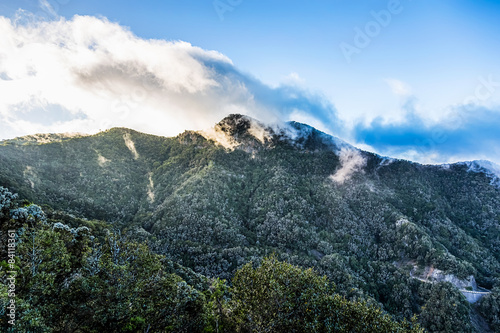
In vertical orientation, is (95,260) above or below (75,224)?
above

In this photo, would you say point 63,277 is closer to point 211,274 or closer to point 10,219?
point 10,219

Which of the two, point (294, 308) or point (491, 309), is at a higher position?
point (294, 308)

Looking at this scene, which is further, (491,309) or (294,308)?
(491,309)

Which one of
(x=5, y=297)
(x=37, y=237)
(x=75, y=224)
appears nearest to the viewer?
(x=5, y=297)

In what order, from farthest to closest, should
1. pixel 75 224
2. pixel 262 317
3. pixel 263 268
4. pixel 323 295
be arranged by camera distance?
1. pixel 75 224
2. pixel 263 268
3. pixel 323 295
4. pixel 262 317

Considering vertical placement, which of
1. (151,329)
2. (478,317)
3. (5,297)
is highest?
(5,297)

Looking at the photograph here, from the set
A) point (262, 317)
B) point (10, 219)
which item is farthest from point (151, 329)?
point (10, 219)

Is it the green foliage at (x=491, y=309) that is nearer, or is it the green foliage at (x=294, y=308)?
the green foliage at (x=294, y=308)

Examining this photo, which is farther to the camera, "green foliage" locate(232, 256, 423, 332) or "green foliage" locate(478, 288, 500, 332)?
"green foliage" locate(478, 288, 500, 332)

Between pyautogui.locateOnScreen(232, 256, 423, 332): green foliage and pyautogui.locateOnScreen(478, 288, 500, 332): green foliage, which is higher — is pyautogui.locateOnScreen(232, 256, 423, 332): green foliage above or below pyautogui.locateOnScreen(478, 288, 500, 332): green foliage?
above

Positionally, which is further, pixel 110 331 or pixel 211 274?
pixel 211 274

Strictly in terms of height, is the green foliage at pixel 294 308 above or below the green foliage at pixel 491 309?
above

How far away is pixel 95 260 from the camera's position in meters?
41.9

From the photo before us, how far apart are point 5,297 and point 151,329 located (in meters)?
22.1
